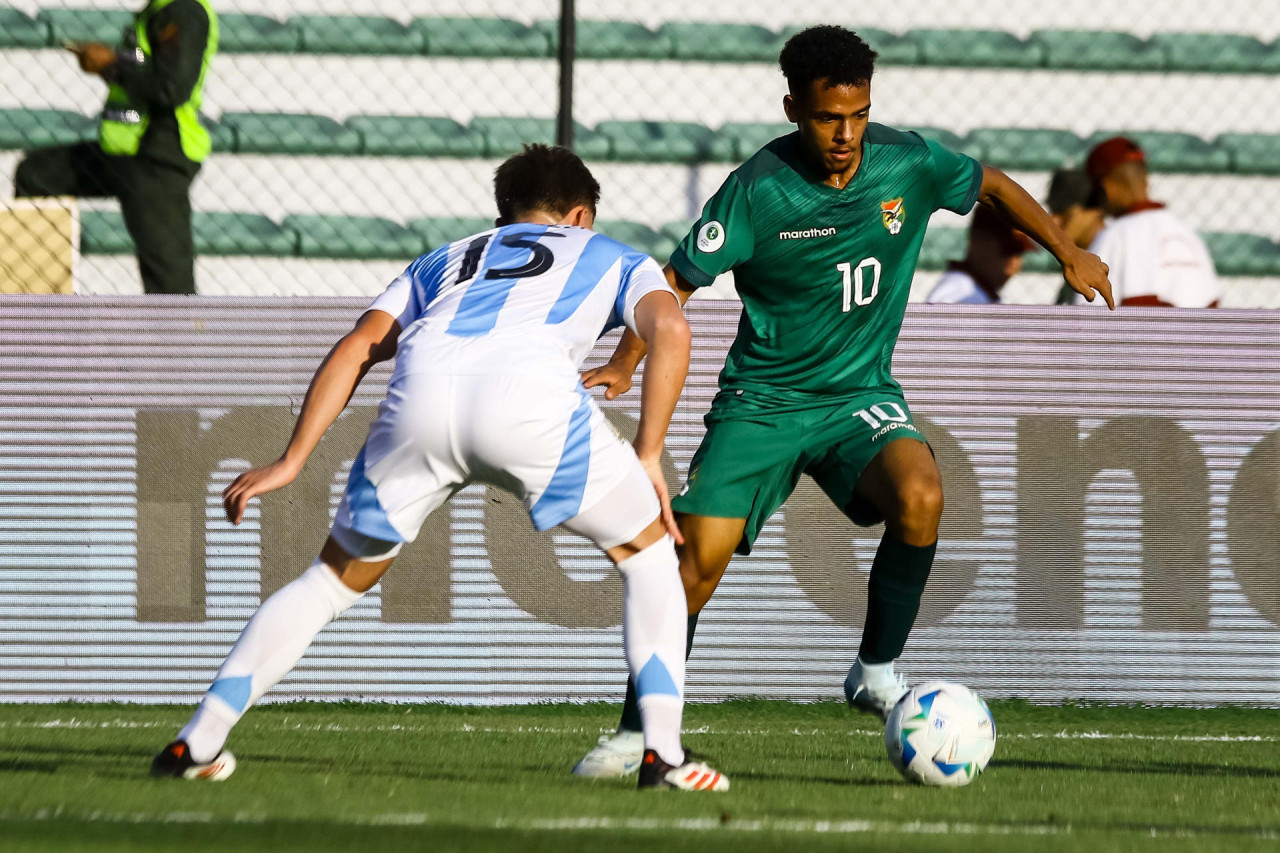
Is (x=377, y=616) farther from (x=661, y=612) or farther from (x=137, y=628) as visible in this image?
(x=661, y=612)

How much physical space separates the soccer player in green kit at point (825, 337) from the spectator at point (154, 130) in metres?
3.25

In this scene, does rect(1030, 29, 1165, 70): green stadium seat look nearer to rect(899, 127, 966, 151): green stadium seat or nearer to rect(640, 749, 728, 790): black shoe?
rect(899, 127, 966, 151): green stadium seat

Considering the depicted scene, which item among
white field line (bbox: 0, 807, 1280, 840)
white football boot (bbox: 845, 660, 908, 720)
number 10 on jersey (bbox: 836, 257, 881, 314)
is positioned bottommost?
white football boot (bbox: 845, 660, 908, 720)

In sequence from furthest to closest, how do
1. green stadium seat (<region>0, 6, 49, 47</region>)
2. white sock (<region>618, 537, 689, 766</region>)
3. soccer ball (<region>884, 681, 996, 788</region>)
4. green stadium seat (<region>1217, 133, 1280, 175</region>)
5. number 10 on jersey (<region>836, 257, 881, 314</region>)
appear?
green stadium seat (<region>1217, 133, 1280, 175</region>) → green stadium seat (<region>0, 6, 49, 47</region>) → number 10 on jersey (<region>836, 257, 881, 314</region>) → soccer ball (<region>884, 681, 996, 788</region>) → white sock (<region>618, 537, 689, 766</region>)

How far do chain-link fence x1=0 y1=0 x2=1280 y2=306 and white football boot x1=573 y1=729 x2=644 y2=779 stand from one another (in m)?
5.25

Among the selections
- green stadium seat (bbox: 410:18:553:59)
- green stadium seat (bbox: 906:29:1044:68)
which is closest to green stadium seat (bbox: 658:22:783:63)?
green stadium seat (bbox: 410:18:553:59)

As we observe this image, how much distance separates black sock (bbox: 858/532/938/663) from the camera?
14.6 feet

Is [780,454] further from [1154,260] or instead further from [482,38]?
[482,38]

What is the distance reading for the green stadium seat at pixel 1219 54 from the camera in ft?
33.7

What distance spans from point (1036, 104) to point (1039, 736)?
227 inches

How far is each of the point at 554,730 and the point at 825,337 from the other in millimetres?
1660

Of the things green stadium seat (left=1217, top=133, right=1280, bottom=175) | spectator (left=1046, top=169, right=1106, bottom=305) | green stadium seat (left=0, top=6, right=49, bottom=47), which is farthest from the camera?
green stadium seat (left=1217, top=133, right=1280, bottom=175)

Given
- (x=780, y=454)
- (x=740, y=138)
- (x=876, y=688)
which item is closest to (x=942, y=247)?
(x=740, y=138)

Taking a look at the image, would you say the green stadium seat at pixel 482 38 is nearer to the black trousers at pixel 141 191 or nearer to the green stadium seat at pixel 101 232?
the green stadium seat at pixel 101 232
